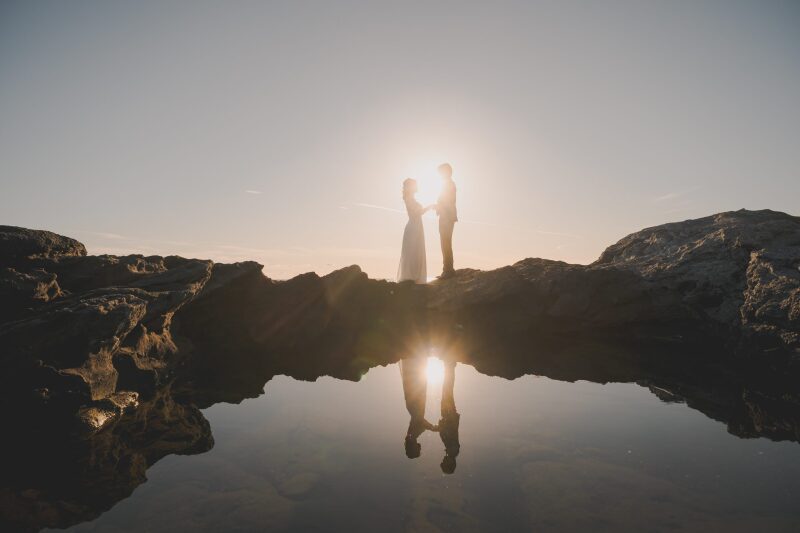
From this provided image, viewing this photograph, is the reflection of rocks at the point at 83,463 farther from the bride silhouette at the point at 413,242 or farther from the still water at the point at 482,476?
the bride silhouette at the point at 413,242

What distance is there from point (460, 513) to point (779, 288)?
12.3 metres

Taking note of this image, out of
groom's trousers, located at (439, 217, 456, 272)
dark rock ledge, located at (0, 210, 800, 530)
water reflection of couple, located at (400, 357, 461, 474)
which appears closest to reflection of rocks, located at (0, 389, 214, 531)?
dark rock ledge, located at (0, 210, 800, 530)

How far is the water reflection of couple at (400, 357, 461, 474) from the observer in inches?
245

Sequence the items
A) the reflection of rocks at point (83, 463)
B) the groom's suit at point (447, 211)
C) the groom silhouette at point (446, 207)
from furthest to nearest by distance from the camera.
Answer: the groom's suit at point (447, 211) < the groom silhouette at point (446, 207) < the reflection of rocks at point (83, 463)

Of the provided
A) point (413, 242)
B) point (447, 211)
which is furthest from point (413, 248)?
point (447, 211)

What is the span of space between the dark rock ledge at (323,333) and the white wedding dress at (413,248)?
1.20 meters

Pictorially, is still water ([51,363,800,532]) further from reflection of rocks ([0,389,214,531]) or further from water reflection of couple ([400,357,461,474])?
reflection of rocks ([0,389,214,531])

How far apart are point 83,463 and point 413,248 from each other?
14750mm

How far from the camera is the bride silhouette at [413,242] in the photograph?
1889 centimetres

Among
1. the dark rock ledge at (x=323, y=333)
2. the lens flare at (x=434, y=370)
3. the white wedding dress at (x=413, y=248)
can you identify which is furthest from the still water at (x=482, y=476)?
the white wedding dress at (x=413, y=248)

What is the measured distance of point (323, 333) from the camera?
653 inches

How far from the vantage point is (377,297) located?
61.1ft

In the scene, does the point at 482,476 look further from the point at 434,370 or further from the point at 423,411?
the point at 434,370

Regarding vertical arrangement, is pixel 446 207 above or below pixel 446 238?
above
